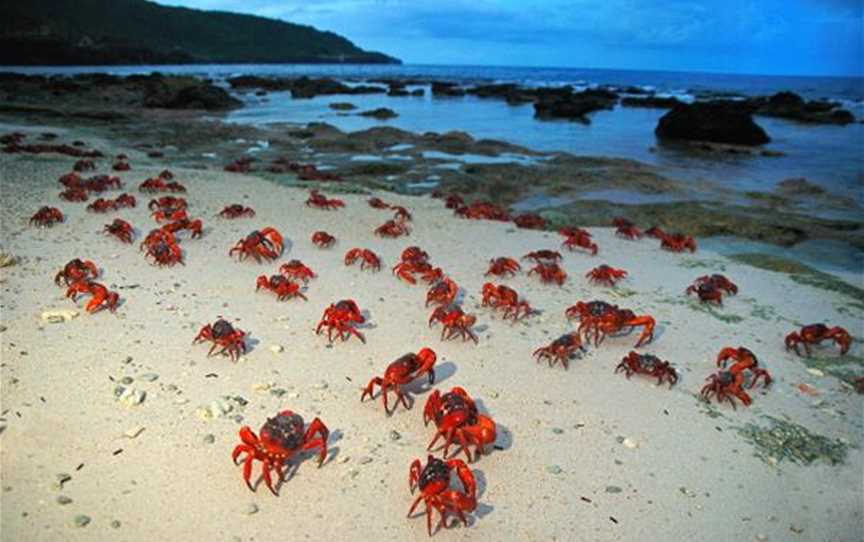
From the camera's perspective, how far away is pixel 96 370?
5250mm

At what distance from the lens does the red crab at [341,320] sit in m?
6.24

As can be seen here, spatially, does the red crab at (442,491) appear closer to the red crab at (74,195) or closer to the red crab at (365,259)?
the red crab at (365,259)

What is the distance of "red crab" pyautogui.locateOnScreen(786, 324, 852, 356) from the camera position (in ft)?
21.7

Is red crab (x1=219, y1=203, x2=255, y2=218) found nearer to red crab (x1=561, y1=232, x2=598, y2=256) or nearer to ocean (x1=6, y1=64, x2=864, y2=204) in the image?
red crab (x1=561, y1=232, x2=598, y2=256)

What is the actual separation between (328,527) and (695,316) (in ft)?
19.0

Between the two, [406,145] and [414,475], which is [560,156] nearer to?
[406,145]

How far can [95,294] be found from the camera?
6.47 metres

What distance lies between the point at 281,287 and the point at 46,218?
5.01 meters

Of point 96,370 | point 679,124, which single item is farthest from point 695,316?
point 679,124

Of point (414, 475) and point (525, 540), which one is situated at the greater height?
point (414, 475)

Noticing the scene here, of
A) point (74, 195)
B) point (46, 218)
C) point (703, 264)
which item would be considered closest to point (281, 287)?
point (46, 218)

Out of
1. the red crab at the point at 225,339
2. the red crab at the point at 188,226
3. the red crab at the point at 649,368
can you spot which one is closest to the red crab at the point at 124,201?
the red crab at the point at 188,226

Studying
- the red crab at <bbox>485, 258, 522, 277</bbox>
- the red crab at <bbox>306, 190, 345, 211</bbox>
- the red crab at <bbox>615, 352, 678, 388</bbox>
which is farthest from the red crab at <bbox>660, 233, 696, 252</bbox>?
the red crab at <bbox>306, 190, 345, 211</bbox>

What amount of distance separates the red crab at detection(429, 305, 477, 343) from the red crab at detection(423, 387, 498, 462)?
73.3 inches
